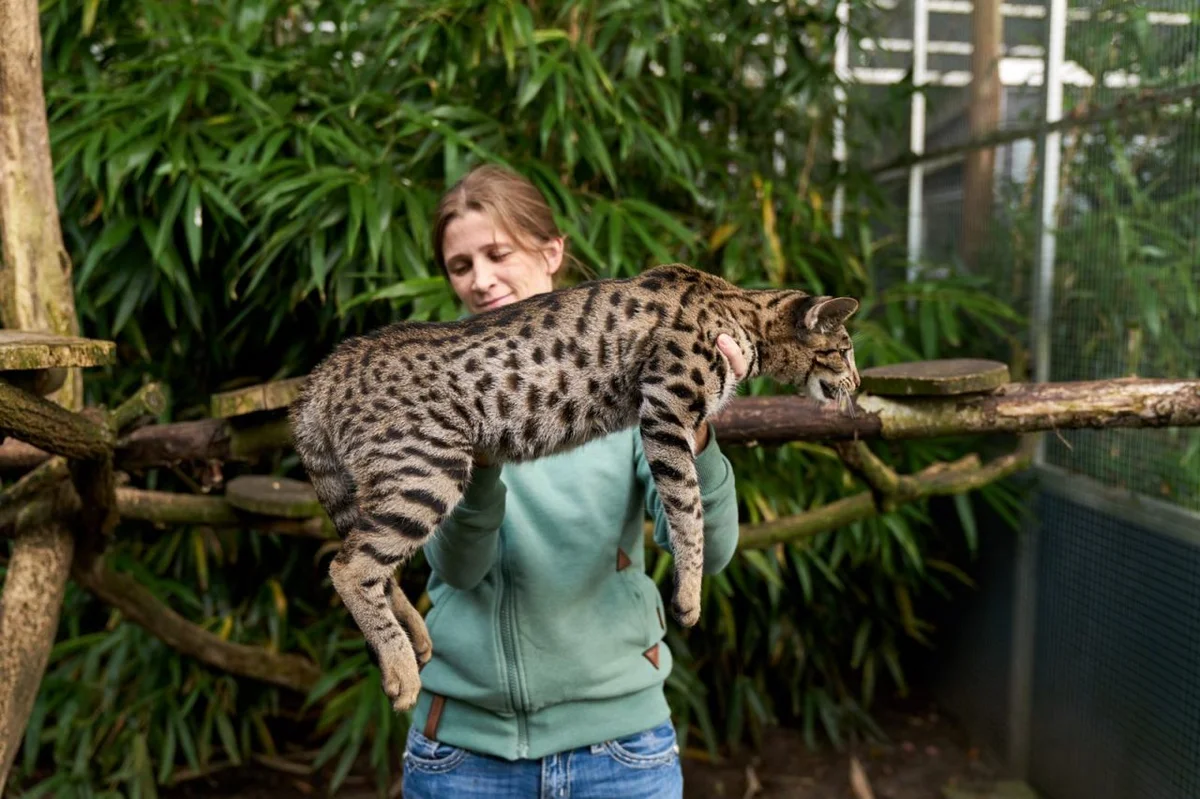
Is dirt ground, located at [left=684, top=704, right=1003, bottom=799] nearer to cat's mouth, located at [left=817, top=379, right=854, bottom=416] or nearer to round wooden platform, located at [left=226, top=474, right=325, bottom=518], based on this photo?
round wooden platform, located at [left=226, top=474, right=325, bottom=518]

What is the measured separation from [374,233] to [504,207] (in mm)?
1098

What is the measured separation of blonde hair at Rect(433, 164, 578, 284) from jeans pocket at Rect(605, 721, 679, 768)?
866 mm

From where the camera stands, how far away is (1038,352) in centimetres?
360

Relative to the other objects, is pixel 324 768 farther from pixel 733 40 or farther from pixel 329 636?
pixel 733 40

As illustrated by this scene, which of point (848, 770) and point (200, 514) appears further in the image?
point (848, 770)

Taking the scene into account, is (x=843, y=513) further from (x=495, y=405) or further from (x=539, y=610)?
(x=495, y=405)

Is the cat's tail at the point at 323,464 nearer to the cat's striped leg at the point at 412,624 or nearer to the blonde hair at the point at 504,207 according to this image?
the cat's striped leg at the point at 412,624

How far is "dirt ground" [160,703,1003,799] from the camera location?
12.6 ft

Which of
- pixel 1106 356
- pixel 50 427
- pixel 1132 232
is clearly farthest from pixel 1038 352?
pixel 50 427

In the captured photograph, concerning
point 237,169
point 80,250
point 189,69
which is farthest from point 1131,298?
point 80,250

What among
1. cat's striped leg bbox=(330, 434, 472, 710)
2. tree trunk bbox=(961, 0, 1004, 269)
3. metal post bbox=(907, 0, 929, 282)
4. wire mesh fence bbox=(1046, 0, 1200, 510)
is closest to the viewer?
cat's striped leg bbox=(330, 434, 472, 710)

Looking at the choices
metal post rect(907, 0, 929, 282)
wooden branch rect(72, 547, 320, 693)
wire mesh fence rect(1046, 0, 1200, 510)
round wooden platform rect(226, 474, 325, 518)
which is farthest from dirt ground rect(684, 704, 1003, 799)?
round wooden platform rect(226, 474, 325, 518)

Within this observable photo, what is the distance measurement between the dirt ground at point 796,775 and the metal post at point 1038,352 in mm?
273

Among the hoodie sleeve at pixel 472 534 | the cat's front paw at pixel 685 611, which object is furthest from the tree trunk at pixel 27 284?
the cat's front paw at pixel 685 611
